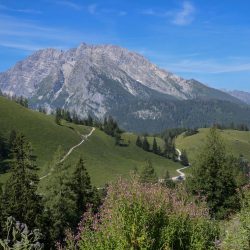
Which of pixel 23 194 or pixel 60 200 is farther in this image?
pixel 60 200

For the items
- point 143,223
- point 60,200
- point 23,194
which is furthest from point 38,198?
point 143,223

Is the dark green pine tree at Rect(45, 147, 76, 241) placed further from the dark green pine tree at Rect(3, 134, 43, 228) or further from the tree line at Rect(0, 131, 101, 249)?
the dark green pine tree at Rect(3, 134, 43, 228)

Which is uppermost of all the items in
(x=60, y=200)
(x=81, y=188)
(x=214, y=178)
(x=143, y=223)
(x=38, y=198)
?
(x=143, y=223)

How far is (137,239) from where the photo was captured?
33.0 feet

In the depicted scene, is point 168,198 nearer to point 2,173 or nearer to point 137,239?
point 137,239

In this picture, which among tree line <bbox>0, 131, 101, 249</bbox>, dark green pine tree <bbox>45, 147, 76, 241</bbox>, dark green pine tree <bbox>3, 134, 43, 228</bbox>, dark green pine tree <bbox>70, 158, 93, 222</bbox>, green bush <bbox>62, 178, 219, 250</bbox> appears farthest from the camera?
dark green pine tree <bbox>70, 158, 93, 222</bbox>

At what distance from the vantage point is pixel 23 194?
5366 centimetres

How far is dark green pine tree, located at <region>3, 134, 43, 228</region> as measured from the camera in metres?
52.9

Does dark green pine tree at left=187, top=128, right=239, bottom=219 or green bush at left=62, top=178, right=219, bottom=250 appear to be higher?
green bush at left=62, top=178, right=219, bottom=250

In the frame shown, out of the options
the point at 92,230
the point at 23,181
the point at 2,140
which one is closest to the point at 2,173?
the point at 2,140

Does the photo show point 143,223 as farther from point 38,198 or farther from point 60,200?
point 60,200

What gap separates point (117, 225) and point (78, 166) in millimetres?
58722

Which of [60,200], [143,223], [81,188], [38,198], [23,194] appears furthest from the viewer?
[81,188]

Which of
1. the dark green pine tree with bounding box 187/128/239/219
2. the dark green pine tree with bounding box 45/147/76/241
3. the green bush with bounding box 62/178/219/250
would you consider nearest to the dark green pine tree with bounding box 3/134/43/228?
the dark green pine tree with bounding box 45/147/76/241
